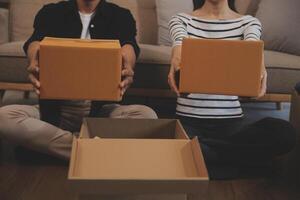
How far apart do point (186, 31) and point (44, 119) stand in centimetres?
61

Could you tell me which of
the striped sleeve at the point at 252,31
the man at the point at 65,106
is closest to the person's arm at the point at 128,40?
the man at the point at 65,106

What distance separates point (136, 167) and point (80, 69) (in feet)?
1.17

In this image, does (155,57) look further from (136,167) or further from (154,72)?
(136,167)

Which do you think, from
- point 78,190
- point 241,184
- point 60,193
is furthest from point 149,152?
point 241,184

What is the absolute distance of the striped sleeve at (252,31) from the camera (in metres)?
1.58

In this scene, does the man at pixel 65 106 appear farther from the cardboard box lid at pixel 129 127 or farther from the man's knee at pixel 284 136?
the man's knee at pixel 284 136

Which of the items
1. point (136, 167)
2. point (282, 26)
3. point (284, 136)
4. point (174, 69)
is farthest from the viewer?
point (282, 26)

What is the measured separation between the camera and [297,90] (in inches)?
63.4

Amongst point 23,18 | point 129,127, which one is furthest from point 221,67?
point 23,18

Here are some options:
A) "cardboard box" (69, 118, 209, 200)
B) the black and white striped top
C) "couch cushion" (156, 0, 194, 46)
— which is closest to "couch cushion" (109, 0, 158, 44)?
"couch cushion" (156, 0, 194, 46)

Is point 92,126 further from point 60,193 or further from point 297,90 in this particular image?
point 297,90

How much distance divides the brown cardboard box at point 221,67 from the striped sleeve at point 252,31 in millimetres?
323

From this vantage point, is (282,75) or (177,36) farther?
(282,75)

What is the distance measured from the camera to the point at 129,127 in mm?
1271
